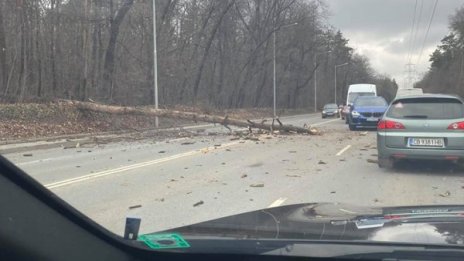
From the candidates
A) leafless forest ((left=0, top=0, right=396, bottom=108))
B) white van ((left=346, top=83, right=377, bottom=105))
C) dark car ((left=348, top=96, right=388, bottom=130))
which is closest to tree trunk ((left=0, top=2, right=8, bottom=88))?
leafless forest ((left=0, top=0, right=396, bottom=108))

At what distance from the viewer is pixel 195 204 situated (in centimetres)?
758

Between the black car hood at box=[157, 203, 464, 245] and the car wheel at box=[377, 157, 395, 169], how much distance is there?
6960 millimetres

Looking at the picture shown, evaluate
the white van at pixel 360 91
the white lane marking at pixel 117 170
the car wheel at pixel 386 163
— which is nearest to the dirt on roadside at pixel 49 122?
the white lane marking at pixel 117 170

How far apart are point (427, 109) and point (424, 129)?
0.47m

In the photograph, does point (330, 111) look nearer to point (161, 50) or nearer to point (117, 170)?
point (161, 50)

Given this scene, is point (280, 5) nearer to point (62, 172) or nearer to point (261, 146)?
point (261, 146)

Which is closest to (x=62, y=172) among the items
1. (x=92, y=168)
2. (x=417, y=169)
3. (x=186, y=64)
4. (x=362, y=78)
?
(x=92, y=168)

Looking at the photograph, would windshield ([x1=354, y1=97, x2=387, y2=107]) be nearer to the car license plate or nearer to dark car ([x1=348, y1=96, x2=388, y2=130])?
dark car ([x1=348, y1=96, x2=388, y2=130])

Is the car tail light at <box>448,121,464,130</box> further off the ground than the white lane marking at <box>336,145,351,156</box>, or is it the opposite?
the car tail light at <box>448,121,464,130</box>

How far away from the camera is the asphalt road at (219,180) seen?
293 inches

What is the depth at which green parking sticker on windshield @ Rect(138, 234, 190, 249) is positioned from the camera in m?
2.51

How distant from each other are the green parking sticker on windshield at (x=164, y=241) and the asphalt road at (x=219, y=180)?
129 inches

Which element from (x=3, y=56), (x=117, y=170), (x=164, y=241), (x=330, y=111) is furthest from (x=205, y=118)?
(x=330, y=111)

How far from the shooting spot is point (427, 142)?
393 inches
